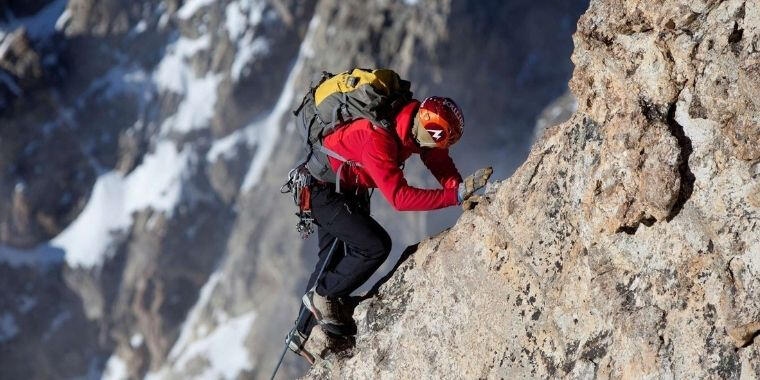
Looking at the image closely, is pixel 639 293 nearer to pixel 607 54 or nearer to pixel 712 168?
pixel 712 168

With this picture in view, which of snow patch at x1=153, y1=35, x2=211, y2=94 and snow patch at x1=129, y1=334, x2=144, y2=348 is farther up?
snow patch at x1=153, y1=35, x2=211, y2=94

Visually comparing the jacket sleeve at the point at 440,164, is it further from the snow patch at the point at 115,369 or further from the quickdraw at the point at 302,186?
the snow patch at the point at 115,369

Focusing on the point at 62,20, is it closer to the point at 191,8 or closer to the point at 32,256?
the point at 191,8

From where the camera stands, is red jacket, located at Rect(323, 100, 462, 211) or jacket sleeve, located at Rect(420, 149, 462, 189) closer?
red jacket, located at Rect(323, 100, 462, 211)

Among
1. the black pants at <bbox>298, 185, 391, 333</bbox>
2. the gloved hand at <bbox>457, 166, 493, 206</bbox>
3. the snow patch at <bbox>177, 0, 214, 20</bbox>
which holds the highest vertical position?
the snow patch at <bbox>177, 0, 214, 20</bbox>

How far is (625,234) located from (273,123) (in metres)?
85.9

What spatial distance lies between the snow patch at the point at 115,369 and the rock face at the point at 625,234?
297 feet

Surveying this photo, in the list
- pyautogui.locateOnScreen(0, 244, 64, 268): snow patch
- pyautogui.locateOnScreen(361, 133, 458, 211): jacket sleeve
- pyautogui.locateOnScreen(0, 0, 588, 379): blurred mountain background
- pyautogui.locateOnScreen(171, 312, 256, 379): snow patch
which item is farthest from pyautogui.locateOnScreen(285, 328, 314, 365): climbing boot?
pyautogui.locateOnScreen(0, 244, 64, 268): snow patch

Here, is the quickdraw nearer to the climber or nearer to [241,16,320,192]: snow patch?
the climber

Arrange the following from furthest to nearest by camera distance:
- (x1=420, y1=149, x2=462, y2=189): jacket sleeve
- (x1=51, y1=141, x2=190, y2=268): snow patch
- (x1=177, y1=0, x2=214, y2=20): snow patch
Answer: (x1=177, y1=0, x2=214, y2=20): snow patch, (x1=51, y1=141, x2=190, y2=268): snow patch, (x1=420, y1=149, x2=462, y2=189): jacket sleeve

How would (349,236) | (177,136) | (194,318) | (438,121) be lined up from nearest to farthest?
(438,121) < (349,236) < (194,318) < (177,136)

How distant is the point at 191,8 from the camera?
93562 mm

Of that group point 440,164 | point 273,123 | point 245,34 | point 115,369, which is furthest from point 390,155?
point 115,369

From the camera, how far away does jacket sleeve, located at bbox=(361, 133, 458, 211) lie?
7.47 meters
